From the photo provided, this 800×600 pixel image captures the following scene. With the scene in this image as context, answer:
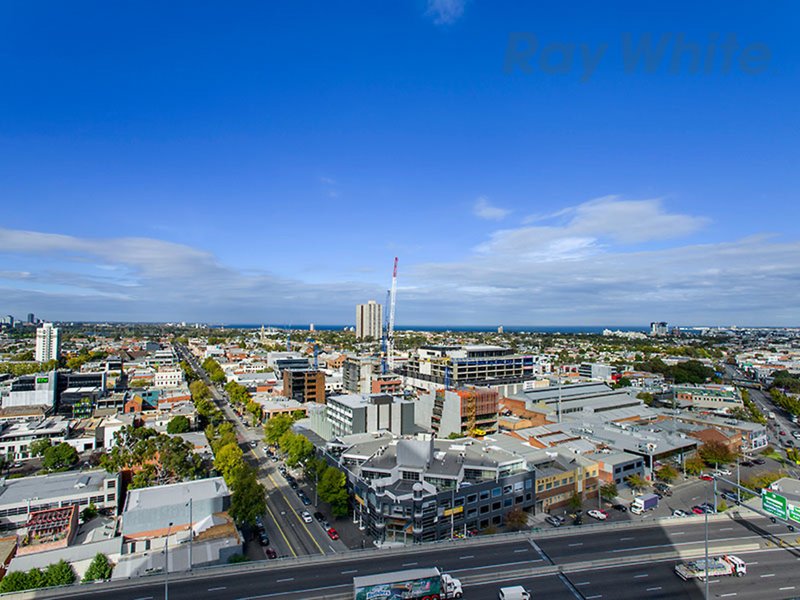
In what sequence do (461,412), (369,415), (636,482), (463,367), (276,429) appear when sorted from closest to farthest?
(636,482) < (369,415) < (276,429) < (461,412) < (463,367)

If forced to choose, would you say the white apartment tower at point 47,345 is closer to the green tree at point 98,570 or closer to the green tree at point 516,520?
the green tree at point 98,570

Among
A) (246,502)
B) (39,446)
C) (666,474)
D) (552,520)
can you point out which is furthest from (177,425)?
(666,474)

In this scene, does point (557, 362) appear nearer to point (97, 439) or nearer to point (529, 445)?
point (529, 445)

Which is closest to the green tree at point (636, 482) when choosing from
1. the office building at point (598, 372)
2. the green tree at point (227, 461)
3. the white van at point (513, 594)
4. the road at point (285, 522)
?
the white van at point (513, 594)

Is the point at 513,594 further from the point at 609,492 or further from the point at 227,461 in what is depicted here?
the point at 227,461

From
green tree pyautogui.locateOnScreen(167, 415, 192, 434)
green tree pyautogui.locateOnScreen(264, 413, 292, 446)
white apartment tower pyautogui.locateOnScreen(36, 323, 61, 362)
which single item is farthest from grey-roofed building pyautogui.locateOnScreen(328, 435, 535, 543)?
white apartment tower pyautogui.locateOnScreen(36, 323, 61, 362)

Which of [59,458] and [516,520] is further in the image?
[59,458]

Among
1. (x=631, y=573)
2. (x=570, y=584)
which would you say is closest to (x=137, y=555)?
(x=570, y=584)
